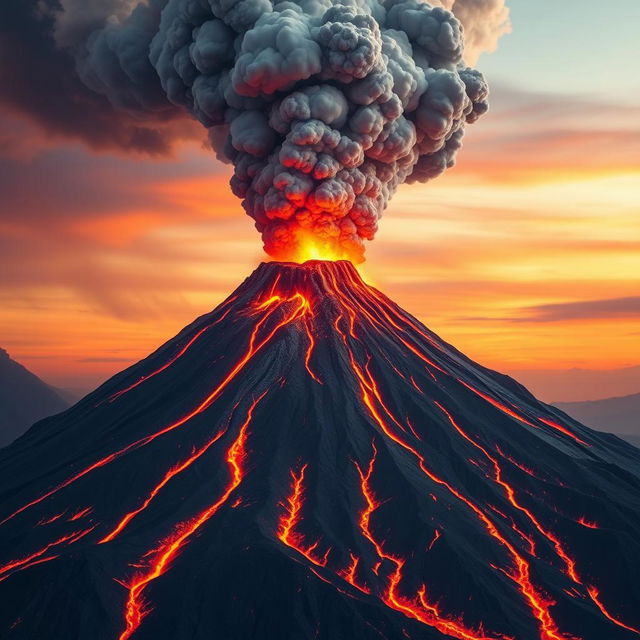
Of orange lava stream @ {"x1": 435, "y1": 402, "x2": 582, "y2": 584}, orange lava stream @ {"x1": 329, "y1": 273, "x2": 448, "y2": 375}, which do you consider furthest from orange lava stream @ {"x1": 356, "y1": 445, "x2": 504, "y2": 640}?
orange lava stream @ {"x1": 329, "y1": 273, "x2": 448, "y2": 375}

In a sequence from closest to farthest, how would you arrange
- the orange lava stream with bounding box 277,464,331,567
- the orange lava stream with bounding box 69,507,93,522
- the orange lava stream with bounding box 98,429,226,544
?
the orange lava stream with bounding box 277,464,331,567
the orange lava stream with bounding box 98,429,226,544
the orange lava stream with bounding box 69,507,93,522

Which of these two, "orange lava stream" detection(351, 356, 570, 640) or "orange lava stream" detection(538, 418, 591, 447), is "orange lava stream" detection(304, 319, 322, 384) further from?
"orange lava stream" detection(538, 418, 591, 447)

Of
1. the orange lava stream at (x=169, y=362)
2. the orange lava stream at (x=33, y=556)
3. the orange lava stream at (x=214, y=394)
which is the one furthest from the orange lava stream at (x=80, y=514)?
the orange lava stream at (x=169, y=362)

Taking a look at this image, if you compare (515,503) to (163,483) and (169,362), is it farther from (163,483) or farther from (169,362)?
(169,362)

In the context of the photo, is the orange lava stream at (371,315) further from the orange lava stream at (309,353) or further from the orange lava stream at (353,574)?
the orange lava stream at (353,574)

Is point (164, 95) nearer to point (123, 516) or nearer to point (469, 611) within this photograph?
point (123, 516)

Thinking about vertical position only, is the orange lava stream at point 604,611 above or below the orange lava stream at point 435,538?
below
